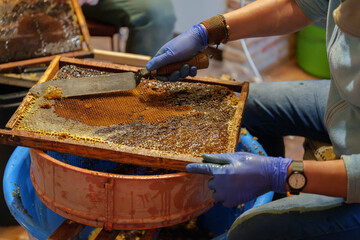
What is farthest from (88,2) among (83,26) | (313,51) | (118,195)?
(313,51)

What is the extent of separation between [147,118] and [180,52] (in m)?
0.36

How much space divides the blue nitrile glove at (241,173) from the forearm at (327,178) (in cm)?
8

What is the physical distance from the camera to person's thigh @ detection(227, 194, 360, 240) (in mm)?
1493

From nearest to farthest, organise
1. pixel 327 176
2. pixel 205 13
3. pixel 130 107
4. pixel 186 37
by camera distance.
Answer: pixel 327 176
pixel 130 107
pixel 186 37
pixel 205 13

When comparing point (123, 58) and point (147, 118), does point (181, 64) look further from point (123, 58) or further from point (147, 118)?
point (123, 58)

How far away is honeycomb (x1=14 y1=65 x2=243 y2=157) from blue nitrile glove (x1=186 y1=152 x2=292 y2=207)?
3.5 inches

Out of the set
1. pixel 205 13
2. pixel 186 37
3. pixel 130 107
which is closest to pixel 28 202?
pixel 130 107

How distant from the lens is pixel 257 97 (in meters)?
2.12

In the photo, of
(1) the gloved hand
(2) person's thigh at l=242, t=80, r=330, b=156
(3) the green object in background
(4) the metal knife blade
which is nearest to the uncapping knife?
(4) the metal knife blade

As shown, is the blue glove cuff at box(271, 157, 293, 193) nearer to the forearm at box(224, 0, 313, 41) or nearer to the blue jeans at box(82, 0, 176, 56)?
the forearm at box(224, 0, 313, 41)

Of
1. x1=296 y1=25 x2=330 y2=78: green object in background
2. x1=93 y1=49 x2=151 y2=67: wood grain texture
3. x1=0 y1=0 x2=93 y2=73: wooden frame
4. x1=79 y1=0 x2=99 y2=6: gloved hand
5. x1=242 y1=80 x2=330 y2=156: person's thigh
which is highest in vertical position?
x1=79 y1=0 x2=99 y2=6: gloved hand

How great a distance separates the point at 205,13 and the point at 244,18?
204 centimetres

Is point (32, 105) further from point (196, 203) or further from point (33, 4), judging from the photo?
point (33, 4)

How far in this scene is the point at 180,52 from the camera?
6.06 feet
